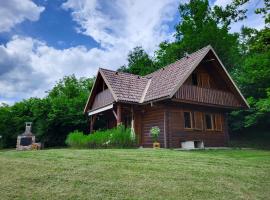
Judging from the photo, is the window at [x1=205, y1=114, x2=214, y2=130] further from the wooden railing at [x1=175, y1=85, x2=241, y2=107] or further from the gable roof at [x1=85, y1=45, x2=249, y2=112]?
the gable roof at [x1=85, y1=45, x2=249, y2=112]

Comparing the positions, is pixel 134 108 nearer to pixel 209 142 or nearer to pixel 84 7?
pixel 209 142

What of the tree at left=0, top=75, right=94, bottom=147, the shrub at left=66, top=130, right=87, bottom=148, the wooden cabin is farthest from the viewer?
the tree at left=0, top=75, right=94, bottom=147

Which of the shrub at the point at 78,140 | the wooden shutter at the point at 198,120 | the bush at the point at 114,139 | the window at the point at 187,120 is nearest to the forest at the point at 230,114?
the wooden shutter at the point at 198,120

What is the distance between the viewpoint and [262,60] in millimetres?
20266

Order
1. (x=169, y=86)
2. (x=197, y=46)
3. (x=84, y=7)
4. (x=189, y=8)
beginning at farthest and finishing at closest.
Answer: (x=189, y=8), (x=197, y=46), (x=169, y=86), (x=84, y=7)

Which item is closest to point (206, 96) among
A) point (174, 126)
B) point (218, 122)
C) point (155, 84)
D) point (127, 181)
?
point (218, 122)

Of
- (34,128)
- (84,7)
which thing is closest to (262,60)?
(84,7)

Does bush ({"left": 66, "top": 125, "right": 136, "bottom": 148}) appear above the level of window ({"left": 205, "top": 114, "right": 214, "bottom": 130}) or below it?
below

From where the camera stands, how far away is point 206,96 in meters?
16.1

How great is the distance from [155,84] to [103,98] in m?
3.94

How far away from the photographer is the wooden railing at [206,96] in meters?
14.7

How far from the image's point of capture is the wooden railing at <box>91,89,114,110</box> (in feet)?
55.5

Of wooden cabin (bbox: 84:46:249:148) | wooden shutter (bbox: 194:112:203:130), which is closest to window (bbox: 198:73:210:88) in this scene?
wooden cabin (bbox: 84:46:249:148)

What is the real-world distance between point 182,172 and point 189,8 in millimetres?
30966
